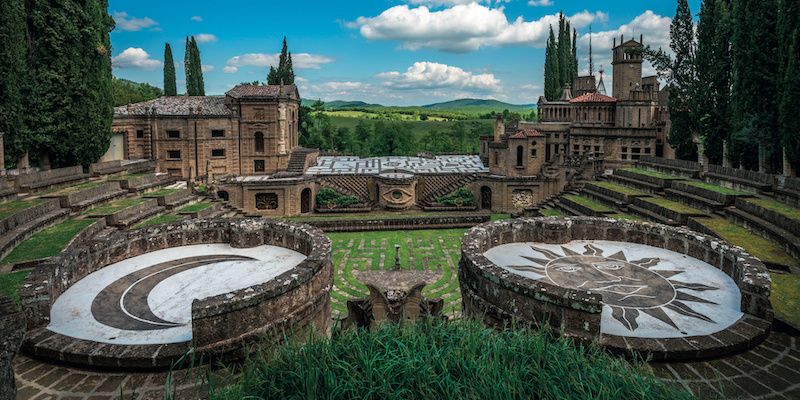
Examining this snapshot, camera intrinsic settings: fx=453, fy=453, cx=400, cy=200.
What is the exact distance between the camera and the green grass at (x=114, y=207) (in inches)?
779

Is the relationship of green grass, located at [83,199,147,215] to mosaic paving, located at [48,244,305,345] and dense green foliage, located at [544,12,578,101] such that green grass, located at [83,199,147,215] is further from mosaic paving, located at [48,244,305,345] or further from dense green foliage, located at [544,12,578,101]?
dense green foliage, located at [544,12,578,101]

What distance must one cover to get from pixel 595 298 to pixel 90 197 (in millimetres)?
22515

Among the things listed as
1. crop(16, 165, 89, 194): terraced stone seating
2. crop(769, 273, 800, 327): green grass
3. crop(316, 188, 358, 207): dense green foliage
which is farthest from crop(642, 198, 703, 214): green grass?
crop(16, 165, 89, 194): terraced stone seating

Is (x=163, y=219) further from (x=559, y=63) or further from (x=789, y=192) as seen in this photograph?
(x=559, y=63)

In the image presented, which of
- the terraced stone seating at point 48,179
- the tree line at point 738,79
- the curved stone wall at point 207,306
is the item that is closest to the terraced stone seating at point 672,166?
the tree line at point 738,79

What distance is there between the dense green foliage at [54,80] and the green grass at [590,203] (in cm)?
2787

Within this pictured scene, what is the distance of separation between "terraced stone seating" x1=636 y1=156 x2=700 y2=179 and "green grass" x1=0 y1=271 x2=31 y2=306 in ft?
96.2

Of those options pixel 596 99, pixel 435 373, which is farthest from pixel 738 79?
pixel 435 373

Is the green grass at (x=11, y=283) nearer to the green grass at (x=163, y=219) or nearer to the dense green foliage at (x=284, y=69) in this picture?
the green grass at (x=163, y=219)

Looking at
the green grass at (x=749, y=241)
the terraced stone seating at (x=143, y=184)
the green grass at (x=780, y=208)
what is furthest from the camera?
the terraced stone seating at (x=143, y=184)

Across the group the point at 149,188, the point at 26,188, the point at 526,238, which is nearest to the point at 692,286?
the point at 526,238

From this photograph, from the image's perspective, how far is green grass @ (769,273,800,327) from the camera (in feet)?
31.6

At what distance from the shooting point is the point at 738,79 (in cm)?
2281

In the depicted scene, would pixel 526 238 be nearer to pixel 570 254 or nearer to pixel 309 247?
pixel 570 254
